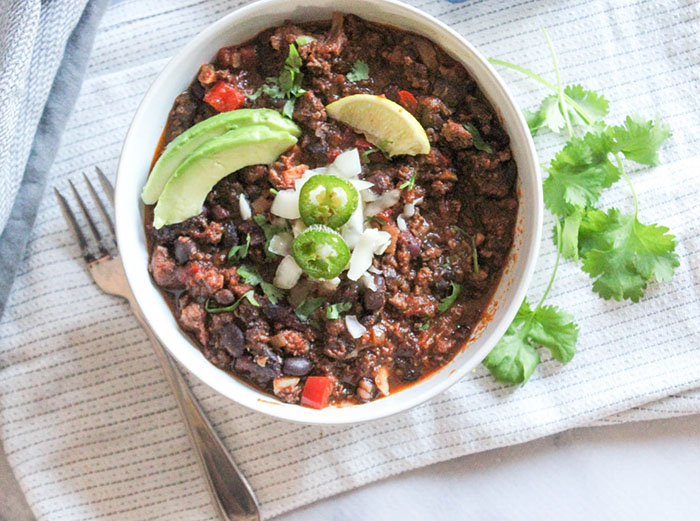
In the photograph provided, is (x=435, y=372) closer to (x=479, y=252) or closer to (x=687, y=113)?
(x=479, y=252)

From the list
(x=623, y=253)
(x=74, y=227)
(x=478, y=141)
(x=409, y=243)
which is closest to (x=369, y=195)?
(x=409, y=243)

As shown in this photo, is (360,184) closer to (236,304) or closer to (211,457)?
(236,304)

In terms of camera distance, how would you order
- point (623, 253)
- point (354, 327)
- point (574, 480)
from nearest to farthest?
point (354, 327) → point (623, 253) → point (574, 480)

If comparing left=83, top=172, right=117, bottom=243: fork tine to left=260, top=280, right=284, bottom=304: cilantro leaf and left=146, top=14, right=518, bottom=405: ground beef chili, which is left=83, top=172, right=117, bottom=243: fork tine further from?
left=260, top=280, right=284, bottom=304: cilantro leaf

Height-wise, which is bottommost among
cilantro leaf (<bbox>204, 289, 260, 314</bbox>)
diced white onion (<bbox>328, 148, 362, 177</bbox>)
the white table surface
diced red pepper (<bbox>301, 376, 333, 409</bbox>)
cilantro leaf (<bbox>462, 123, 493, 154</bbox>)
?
the white table surface

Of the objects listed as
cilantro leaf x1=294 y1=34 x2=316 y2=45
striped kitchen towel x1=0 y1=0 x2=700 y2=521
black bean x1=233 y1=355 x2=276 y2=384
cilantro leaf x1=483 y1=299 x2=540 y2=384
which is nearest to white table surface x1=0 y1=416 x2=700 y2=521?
striped kitchen towel x1=0 y1=0 x2=700 y2=521

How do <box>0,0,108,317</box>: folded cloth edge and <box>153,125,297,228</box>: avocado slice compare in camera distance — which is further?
<box>0,0,108,317</box>: folded cloth edge

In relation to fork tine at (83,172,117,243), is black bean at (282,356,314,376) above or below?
below
